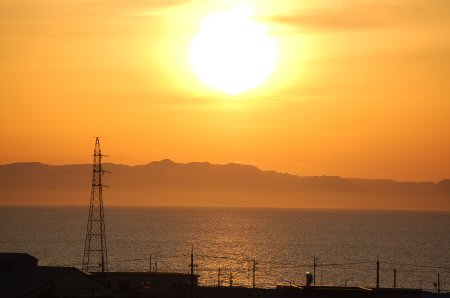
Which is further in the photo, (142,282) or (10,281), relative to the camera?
(142,282)

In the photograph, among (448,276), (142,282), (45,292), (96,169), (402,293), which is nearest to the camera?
(45,292)

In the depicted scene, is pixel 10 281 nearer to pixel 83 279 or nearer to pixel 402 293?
pixel 83 279

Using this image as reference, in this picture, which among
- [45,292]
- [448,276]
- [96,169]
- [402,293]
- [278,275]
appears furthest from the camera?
[448,276]

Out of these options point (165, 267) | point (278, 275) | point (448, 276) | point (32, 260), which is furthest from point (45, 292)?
point (448, 276)

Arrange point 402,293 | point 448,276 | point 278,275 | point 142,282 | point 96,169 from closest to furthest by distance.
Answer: point 402,293
point 142,282
point 96,169
point 278,275
point 448,276

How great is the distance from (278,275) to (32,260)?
314ft

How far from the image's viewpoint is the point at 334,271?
195 m

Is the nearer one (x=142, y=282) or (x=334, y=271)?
(x=142, y=282)

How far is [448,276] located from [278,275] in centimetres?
3991

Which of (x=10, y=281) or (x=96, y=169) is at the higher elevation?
(x=96, y=169)

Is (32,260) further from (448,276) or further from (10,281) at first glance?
(448,276)

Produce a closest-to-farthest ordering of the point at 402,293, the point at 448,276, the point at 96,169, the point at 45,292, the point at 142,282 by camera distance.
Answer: the point at 45,292
the point at 402,293
the point at 142,282
the point at 96,169
the point at 448,276

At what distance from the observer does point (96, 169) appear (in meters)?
108

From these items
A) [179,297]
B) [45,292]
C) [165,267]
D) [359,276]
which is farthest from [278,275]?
[45,292]
